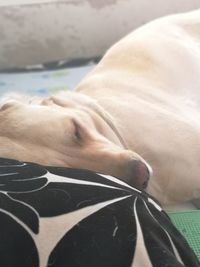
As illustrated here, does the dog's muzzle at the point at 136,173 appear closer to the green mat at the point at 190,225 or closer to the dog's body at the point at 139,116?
the dog's body at the point at 139,116

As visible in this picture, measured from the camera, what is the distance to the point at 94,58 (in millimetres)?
2553

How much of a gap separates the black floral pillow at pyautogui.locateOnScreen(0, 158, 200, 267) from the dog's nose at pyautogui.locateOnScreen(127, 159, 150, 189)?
149 mm

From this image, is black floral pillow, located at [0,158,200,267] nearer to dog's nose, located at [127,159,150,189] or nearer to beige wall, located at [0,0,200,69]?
dog's nose, located at [127,159,150,189]

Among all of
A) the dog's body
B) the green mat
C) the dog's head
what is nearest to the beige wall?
the dog's body

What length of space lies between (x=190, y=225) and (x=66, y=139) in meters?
0.33

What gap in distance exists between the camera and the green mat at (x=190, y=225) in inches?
34.8

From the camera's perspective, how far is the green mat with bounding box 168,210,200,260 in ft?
2.90

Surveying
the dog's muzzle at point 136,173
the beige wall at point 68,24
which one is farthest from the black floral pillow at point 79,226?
the beige wall at point 68,24

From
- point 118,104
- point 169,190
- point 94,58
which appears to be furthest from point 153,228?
point 94,58

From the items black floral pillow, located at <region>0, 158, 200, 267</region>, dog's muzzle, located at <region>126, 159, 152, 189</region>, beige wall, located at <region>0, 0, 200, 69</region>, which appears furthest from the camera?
beige wall, located at <region>0, 0, 200, 69</region>

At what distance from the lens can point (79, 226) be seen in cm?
62

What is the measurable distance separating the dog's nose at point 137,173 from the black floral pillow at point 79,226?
0.49 ft

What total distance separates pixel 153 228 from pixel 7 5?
2.06 m

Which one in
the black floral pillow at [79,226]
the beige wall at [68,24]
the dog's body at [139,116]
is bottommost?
the beige wall at [68,24]
